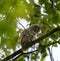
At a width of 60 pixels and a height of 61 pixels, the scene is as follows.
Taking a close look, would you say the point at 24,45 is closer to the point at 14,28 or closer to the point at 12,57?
the point at 12,57

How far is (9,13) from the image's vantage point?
875 millimetres

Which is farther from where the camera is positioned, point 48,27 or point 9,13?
point 48,27

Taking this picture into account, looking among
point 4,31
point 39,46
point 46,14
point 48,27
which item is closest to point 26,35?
point 39,46

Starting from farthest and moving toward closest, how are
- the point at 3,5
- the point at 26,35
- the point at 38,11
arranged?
the point at 26,35
the point at 38,11
the point at 3,5

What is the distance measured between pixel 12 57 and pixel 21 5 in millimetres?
399

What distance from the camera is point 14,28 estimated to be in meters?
0.89

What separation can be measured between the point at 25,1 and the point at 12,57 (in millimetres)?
403

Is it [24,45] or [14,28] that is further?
[24,45]

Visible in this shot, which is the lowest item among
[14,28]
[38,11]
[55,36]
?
[14,28]

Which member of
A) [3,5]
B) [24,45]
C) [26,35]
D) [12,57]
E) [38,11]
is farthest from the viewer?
[26,35]

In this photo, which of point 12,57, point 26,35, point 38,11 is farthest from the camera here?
point 26,35

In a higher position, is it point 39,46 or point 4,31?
point 39,46

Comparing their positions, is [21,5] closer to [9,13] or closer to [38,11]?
[9,13]

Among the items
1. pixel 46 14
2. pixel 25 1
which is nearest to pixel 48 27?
pixel 46 14
